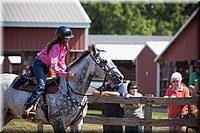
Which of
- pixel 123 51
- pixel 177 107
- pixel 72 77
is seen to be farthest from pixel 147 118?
pixel 123 51

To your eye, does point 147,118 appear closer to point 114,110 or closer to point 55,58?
point 114,110

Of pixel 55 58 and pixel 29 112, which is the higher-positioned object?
pixel 55 58

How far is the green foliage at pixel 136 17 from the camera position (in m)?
66.9

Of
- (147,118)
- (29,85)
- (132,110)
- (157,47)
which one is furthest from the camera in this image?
(157,47)

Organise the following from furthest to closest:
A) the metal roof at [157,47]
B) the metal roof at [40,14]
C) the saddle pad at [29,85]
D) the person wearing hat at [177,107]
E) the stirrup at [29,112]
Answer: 1. the metal roof at [157,47]
2. the metal roof at [40,14]
3. the person wearing hat at [177,107]
4. the saddle pad at [29,85]
5. the stirrup at [29,112]

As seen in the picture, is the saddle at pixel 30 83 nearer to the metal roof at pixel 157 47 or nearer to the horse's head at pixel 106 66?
the horse's head at pixel 106 66

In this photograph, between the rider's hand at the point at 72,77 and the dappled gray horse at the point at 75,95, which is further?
the rider's hand at the point at 72,77

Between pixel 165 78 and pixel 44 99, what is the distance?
28.1 metres

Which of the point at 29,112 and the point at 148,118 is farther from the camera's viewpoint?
the point at 148,118

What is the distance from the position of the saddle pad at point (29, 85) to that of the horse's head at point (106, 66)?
2.70 ft

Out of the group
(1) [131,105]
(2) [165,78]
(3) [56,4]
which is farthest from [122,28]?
(1) [131,105]

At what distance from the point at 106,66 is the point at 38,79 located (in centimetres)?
123

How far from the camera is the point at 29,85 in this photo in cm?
937

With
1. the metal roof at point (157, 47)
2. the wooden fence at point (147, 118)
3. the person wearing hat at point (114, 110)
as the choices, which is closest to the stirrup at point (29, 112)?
the person wearing hat at point (114, 110)
